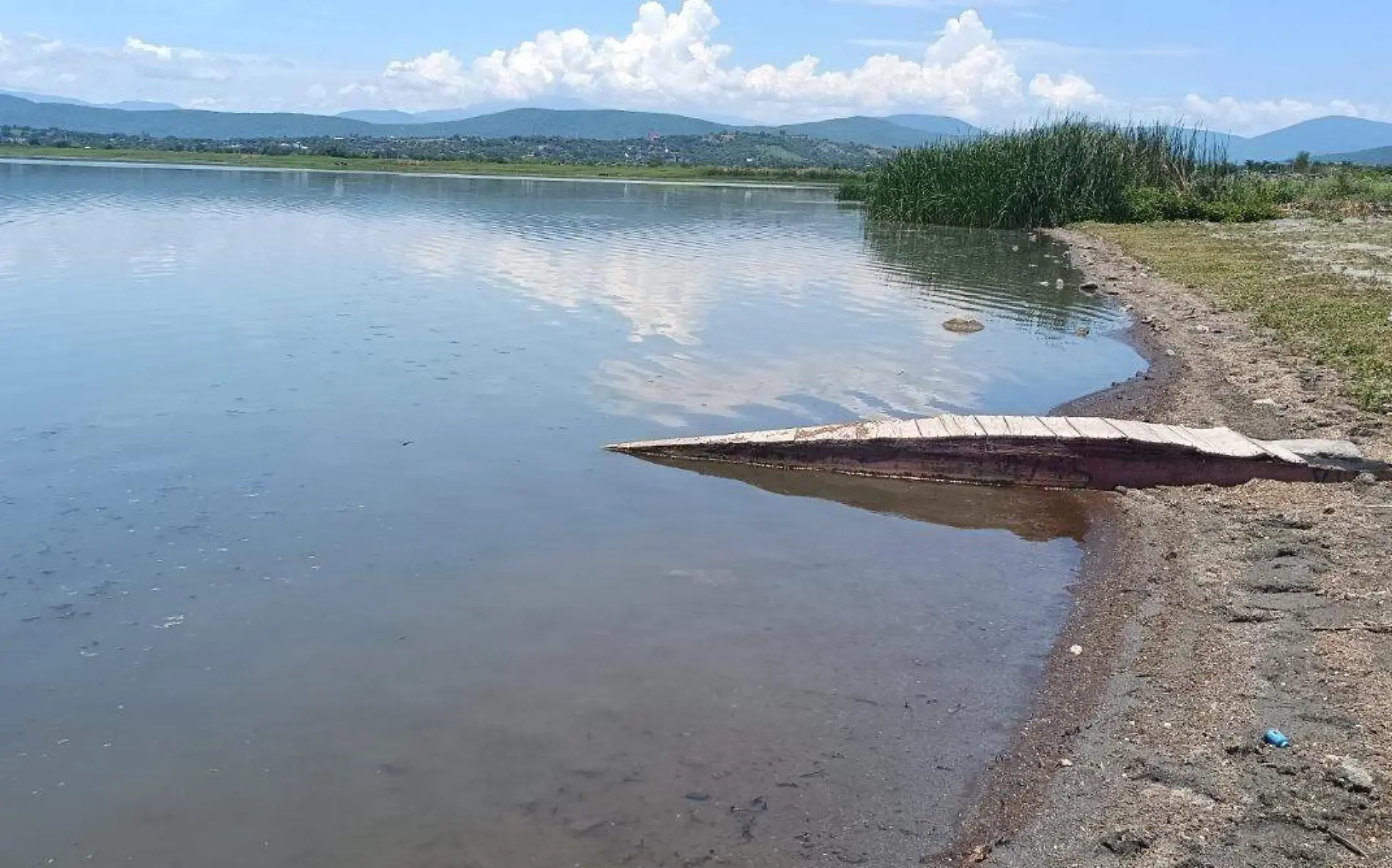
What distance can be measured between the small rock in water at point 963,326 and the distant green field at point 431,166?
90.7 meters

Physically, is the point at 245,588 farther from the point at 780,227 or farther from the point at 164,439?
the point at 780,227

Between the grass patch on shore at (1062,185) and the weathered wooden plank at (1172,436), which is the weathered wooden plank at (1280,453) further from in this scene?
the grass patch on shore at (1062,185)

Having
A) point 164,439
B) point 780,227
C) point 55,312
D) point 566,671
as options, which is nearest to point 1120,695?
point 566,671

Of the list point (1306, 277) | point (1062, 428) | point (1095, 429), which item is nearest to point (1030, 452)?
point (1062, 428)

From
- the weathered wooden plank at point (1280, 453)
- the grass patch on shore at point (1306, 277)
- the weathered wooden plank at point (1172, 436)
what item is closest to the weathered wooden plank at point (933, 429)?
the weathered wooden plank at point (1172, 436)

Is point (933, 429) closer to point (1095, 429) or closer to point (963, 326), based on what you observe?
point (1095, 429)

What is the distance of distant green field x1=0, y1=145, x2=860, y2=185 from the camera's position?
359ft

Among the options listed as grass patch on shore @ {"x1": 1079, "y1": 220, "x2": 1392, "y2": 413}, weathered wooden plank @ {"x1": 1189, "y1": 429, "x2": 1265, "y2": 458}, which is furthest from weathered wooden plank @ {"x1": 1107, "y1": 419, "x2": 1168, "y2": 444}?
grass patch on shore @ {"x1": 1079, "y1": 220, "x2": 1392, "y2": 413}

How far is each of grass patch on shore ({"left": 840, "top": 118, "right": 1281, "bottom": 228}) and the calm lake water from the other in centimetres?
3047

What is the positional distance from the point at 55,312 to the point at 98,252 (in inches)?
407

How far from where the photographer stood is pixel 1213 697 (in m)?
6.02

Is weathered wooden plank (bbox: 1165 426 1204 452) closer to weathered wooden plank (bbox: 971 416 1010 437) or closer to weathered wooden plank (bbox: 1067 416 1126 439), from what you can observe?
weathered wooden plank (bbox: 1067 416 1126 439)

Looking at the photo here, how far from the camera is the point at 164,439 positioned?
37.6 ft

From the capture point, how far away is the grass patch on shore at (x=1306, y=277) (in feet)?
47.5
